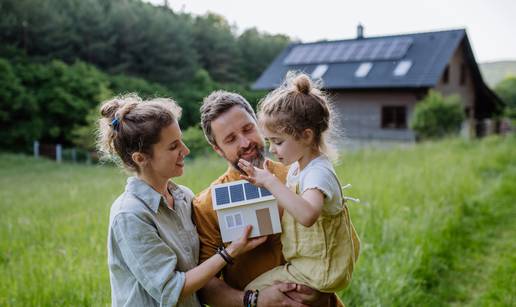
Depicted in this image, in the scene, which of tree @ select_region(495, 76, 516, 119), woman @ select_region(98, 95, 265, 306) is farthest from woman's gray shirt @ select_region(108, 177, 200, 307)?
tree @ select_region(495, 76, 516, 119)

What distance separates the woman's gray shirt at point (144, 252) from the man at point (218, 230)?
0.56ft

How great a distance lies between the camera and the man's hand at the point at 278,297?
5.54 ft

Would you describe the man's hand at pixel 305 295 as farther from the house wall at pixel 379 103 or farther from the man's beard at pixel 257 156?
the house wall at pixel 379 103

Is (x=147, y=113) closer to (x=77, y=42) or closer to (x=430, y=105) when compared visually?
(x=430, y=105)

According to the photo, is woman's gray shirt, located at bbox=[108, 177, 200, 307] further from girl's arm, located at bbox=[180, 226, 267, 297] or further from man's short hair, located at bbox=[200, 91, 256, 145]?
man's short hair, located at bbox=[200, 91, 256, 145]

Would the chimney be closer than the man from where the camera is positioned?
No

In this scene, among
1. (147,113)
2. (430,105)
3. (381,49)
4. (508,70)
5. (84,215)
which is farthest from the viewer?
(508,70)

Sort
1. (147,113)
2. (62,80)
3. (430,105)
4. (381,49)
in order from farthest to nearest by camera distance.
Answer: (62,80)
(381,49)
(430,105)
(147,113)

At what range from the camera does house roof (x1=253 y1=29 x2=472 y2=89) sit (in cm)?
1869

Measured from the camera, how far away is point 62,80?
90.8 ft

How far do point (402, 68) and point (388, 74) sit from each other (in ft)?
2.16

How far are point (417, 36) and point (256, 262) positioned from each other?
2082 cm

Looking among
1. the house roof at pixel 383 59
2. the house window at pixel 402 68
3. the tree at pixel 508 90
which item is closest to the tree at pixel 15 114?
the house roof at pixel 383 59

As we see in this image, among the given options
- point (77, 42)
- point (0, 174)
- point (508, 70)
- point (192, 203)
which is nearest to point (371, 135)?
point (0, 174)
